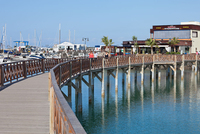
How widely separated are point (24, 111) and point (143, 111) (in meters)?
17.4

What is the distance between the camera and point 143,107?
27875 mm

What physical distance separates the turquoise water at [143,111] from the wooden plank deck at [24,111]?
7675mm

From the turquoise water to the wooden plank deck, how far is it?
768cm

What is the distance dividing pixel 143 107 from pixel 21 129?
2064 cm

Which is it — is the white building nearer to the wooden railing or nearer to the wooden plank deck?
the wooden railing

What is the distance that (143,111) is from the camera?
2612 cm

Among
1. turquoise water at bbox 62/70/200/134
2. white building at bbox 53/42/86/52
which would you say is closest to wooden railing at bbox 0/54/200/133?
turquoise water at bbox 62/70/200/134

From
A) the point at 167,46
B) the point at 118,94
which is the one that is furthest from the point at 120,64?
the point at 167,46

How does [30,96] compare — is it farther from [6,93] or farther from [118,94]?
[118,94]

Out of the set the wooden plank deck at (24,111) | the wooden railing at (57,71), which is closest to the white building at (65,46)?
the wooden railing at (57,71)

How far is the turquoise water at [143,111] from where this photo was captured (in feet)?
69.1

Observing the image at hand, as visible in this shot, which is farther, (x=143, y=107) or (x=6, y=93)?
(x=143, y=107)

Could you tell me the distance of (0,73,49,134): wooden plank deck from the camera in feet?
27.4

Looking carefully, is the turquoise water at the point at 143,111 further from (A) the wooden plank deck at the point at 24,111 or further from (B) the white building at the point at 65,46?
(B) the white building at the point at 65,46
